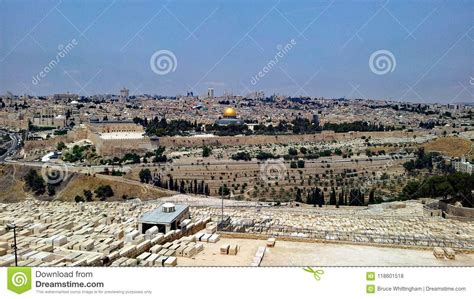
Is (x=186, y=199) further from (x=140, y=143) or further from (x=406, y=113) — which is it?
(x=406, y=113)

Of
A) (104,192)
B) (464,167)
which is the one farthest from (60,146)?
(464,167)

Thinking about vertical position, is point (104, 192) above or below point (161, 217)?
below

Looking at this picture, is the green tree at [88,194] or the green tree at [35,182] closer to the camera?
the green tree at [88,194]

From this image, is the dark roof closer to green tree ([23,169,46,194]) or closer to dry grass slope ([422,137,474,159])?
green tree ([23,169,46,194])

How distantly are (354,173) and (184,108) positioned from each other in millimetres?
18261

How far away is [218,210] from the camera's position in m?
7.12

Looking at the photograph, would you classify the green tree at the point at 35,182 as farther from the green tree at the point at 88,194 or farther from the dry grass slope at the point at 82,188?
the green tree at the point at 88,194

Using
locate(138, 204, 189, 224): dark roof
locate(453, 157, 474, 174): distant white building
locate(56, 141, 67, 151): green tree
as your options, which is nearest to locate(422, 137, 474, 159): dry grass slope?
locate(453, 157, 474, 174): distant white building

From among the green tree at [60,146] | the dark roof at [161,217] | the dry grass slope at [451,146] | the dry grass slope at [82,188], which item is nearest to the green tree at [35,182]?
the dry grass slope at [82,188]

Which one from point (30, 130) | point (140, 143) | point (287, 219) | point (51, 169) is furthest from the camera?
point (30, 130)

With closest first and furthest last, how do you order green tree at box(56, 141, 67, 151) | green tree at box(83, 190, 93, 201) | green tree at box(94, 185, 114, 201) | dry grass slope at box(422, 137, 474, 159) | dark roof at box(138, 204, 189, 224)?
1. dark roof at box(138, 204, 189, 224)
2. green tree at box(83, 190, 93, 201)
3. green tree at box(94, 185, 114, 201)
4. dry grass slope at box(422, 137, 474, 159)
5. green tree at box(56, 141, 67, 151)

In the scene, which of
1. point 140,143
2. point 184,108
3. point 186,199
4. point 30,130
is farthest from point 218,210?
point 184,108

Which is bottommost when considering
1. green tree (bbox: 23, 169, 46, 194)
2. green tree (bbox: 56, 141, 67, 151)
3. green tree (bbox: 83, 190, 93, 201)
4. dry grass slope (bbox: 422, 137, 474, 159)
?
green tree (bbox: 83, 190, 93, 201)

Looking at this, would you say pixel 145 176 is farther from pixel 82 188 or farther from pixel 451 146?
pixel 451 146
